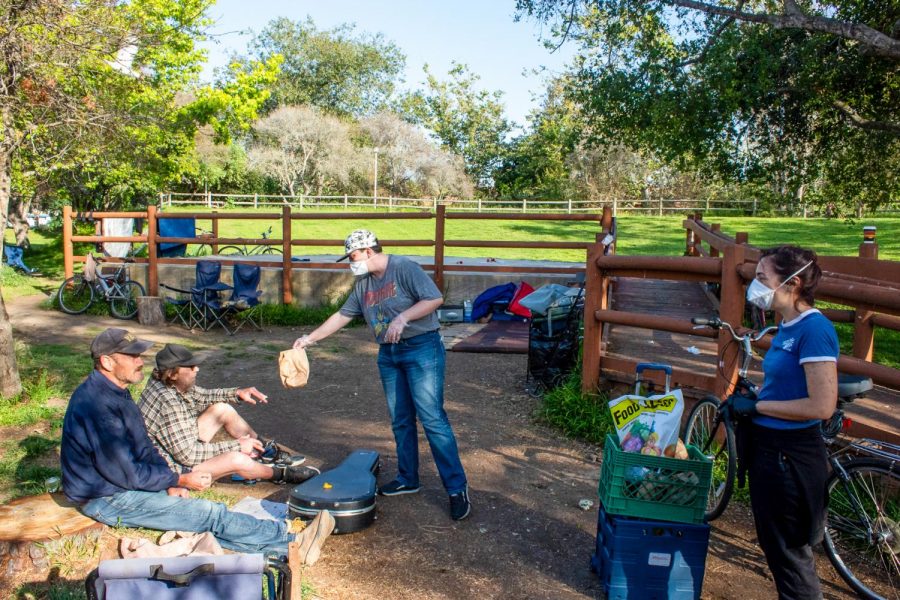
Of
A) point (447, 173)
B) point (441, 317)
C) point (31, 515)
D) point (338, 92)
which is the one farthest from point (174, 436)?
point (338, 92)

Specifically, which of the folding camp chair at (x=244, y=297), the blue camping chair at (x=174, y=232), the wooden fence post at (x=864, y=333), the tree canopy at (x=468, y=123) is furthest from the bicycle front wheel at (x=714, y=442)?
the tree canopy at (x=468, y=123)

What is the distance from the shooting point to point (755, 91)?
32.4ft

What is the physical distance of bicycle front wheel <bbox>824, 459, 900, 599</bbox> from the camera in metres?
3.68

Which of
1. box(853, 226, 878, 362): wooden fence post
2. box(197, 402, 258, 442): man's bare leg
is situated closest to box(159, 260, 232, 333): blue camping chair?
box(197, 402, 258, 442): man's bare leg

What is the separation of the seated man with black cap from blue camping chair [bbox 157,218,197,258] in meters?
9.69

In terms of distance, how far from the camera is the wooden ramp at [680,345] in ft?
15.7

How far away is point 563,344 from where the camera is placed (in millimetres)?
7273

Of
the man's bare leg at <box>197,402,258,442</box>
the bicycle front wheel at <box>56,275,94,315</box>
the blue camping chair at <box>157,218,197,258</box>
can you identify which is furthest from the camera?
the blue camping chair at <box>157,218,197,258</box>

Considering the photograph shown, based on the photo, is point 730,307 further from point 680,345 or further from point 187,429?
point 187,429

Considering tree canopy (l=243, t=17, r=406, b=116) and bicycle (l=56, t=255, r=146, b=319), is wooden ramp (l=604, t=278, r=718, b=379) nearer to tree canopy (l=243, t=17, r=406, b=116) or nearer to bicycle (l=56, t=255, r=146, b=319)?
bicycle (l=56, t=255, r=146, b=319)

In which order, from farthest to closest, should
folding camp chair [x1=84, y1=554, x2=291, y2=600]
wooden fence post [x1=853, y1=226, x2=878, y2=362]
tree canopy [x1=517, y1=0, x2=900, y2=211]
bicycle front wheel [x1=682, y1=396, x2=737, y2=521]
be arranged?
1. tree canopy [x1=517, y1=0, x2=900, y2=211]
2. wooden fence post [x1=853, y1=226, x2=878, y2=362]
3. bicycle front wheel [x1=682, y1=396, x2=737, y2=521]
4. folding camp chair [x1=84, y1=554, x2=291, y2=600]

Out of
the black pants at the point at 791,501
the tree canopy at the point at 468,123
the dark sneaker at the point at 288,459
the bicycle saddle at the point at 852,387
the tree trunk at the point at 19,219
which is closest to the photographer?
the black pants at the point at 791,501

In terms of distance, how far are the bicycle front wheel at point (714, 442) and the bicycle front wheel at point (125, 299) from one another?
31.9ft

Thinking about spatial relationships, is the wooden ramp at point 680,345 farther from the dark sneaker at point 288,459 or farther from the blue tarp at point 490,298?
the dark sneaker at point 288,459
